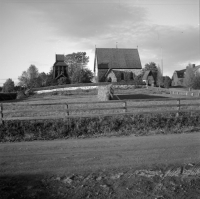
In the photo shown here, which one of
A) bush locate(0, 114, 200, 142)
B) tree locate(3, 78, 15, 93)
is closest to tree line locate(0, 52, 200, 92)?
tree locate(3, 78, 15, 93)

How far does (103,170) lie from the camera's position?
5730 mm

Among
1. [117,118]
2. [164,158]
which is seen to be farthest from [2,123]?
[164,158]

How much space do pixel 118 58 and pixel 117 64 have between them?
223 centimetres

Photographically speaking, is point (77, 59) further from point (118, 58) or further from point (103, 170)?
point (103, 170)

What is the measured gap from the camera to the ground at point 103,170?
4.70m

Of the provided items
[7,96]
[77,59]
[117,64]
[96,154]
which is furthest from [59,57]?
[96,154]

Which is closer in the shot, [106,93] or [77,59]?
[106,93]

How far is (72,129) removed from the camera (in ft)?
35.7

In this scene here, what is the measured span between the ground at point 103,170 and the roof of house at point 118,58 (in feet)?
185

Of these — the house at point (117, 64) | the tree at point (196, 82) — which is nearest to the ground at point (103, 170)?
the tree at point (196, 82)

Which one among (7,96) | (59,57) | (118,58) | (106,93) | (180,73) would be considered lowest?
(7,96)

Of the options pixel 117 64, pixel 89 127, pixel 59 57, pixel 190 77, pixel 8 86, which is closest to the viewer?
pixel 89 127

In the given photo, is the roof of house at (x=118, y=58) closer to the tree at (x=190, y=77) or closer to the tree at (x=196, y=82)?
the tree at (x=190, y=77)

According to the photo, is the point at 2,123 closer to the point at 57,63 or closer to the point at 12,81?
the point at 12,81
